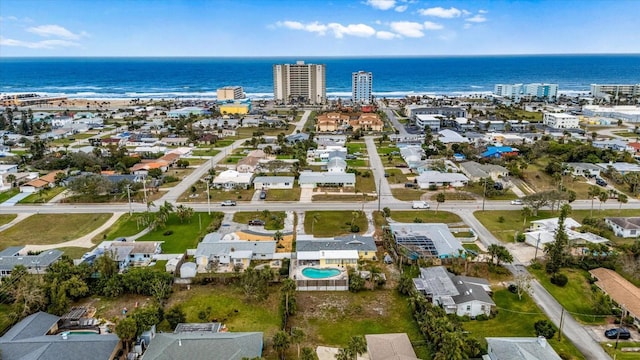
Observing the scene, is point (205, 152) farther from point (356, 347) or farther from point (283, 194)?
point (356, 347)

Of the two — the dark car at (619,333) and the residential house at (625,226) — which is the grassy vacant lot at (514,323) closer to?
the dark car at (619,333)

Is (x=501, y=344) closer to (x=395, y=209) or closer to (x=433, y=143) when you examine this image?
(x=395, y=209)

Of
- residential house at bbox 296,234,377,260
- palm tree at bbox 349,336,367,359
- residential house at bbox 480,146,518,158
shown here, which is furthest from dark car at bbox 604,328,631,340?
residential house at bbox 480,146,518,158

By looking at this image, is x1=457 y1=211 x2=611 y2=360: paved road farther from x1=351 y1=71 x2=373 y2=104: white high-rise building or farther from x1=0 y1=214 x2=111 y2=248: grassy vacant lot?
x1=351 y1=71 x2=373 y2=104: white high-rise building

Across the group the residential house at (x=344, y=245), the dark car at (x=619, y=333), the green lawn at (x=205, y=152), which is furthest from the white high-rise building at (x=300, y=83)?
the dark car at (x=619, y=333)

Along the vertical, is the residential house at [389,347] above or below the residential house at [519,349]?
below

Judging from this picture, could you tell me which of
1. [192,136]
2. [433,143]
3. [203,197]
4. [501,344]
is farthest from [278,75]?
[501,344]

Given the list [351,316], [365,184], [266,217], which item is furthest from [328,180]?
[351,316]
